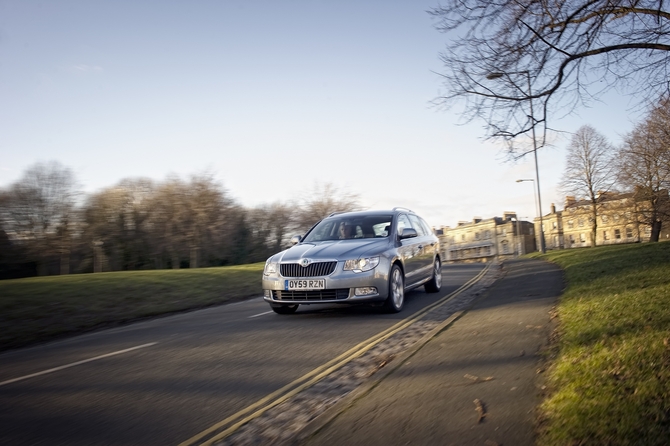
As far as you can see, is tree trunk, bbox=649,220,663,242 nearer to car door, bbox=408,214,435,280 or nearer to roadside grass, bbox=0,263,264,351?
car door, bbox=408,214,435,280

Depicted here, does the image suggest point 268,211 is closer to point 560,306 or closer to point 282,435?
point 560,306

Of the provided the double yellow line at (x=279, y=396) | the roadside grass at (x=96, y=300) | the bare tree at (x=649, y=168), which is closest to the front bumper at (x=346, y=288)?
the double yellow line at (x=279, y=396)

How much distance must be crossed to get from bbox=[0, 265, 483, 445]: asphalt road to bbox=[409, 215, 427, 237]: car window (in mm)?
2913

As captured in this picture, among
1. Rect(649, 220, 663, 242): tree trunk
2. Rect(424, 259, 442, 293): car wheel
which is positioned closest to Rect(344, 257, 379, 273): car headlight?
Rect(424, 259, 442, 293): car wheel

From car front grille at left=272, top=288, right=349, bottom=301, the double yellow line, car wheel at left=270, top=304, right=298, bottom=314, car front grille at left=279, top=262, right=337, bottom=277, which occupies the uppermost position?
car front grille at left=279, top=262, right=337, bottom=277

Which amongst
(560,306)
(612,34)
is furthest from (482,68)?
(560,306)

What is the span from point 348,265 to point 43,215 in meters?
A: 36.4

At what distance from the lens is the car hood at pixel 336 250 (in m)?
8.45

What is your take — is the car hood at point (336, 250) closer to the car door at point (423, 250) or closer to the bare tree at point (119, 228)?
the car door at point (423, 250)

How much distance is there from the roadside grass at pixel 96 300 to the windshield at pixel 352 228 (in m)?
4.13

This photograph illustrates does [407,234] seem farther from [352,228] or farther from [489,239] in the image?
[489,239]

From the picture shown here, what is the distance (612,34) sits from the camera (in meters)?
7.93

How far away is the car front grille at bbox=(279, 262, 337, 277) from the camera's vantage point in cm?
830

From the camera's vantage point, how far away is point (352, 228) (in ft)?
32.7
